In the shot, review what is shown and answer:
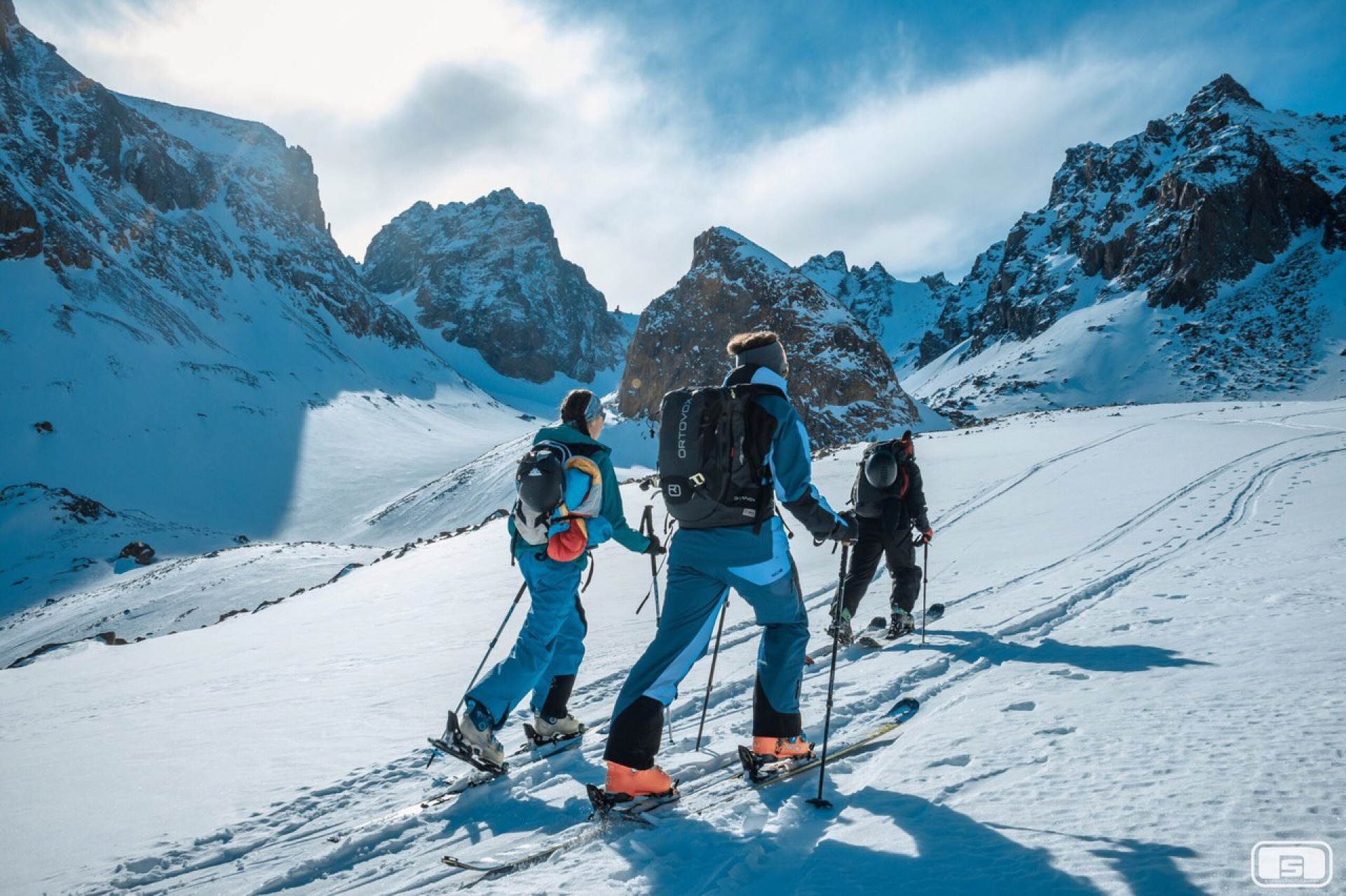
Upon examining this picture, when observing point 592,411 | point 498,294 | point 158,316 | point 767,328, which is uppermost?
point 498,294

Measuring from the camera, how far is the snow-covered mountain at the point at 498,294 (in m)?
144

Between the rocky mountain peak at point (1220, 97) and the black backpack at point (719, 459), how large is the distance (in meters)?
146

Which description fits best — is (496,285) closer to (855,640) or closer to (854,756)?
(855,640)

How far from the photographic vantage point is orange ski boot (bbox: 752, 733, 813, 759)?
343 cm

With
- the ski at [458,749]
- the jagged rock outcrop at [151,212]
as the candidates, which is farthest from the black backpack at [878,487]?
the jagged rock outcrop at [151,212]

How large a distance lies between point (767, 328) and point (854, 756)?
5228cm

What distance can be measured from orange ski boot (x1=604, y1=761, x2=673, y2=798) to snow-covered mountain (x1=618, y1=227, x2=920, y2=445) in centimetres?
4009

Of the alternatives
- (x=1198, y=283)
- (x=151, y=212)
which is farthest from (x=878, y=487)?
(x=1198, y=283)

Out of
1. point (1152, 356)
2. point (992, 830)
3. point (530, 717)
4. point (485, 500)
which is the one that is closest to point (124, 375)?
point (485, 500)

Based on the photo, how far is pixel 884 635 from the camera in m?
6.20

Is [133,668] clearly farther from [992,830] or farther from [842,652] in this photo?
[992,830]

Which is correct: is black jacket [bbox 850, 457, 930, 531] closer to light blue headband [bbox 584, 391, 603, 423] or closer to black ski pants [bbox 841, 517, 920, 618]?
black ski pants [bbox 841, 517, 920, 618]

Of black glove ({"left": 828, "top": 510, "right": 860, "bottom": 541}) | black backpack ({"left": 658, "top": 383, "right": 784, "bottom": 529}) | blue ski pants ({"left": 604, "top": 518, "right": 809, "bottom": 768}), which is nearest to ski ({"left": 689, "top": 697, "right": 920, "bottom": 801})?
blue ski pants ({"left": 604, "top": 518, "right": 809, "bottom": 768})

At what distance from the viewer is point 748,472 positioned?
3324mm
